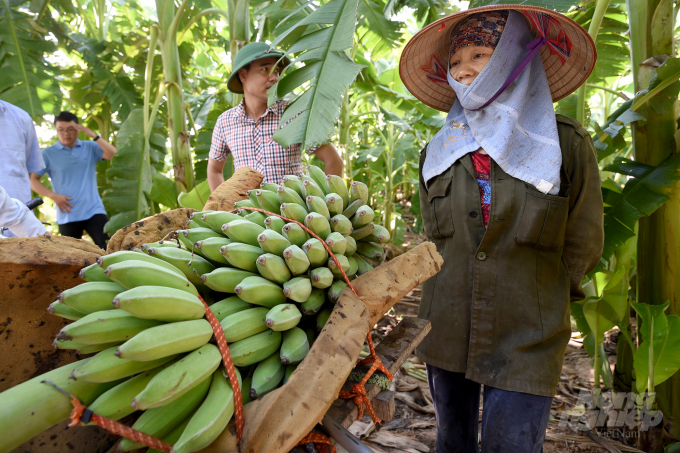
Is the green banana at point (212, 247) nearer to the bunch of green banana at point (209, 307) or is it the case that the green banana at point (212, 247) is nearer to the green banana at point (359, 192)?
the bunch of green banana at point (209, 307)

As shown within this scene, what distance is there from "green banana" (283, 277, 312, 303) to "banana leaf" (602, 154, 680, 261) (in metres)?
1.92

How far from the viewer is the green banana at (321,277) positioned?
34.0 inches

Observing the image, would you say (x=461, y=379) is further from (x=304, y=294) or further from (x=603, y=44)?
(x=603, y=44)

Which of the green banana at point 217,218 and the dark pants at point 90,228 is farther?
the dark pants at point 90,228

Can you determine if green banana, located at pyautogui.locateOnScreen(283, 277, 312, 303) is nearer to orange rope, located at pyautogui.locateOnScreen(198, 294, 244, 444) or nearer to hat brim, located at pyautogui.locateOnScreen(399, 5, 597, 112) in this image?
orange rope, located at pyautogui.locateOnScreen(198, 294, 244, 444)

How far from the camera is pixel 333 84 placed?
174 centimetres

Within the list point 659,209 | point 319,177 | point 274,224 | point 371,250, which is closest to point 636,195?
point 659,209

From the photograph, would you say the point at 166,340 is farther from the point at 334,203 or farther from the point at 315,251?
the point at 334,203

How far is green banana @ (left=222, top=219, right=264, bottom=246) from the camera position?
0.91 meters

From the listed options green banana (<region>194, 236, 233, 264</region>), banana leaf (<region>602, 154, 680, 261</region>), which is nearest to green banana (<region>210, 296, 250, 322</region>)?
green banana (<region>194, 236, 233, 264</region>)

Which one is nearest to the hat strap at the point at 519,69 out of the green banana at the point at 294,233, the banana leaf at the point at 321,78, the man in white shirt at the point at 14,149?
the banana leaf at the point at 321,78

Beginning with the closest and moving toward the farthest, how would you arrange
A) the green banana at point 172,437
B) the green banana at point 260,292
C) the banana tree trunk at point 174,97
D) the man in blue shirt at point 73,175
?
the green banana at point 172,437, the green banana at point 260,292, the banana tree trunk at point 174,97, the man in blue shirt at point 73,175

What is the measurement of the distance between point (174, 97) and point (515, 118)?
2496mm

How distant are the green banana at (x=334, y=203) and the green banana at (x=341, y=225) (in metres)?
0.04
